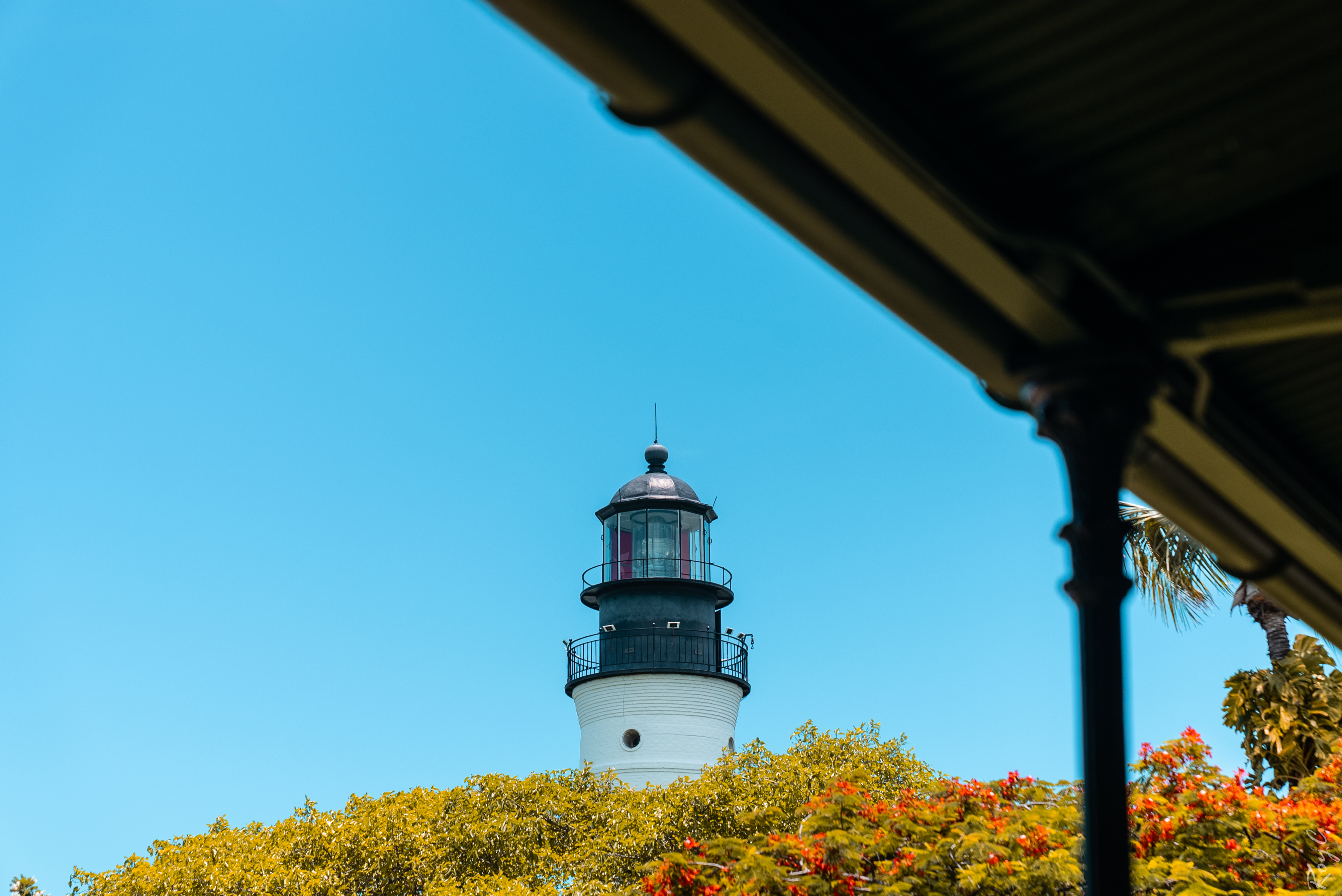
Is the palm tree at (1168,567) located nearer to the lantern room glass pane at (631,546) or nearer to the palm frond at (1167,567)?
the palm frond at (1167,567)

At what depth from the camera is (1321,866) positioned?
30.4 ft

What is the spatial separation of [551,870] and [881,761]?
20.7ft

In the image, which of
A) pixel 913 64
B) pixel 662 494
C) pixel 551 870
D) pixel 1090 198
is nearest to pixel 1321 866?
pixel 1090 198

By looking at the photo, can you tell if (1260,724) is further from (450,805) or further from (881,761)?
(450,805)

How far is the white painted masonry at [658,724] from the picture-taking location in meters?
26.6

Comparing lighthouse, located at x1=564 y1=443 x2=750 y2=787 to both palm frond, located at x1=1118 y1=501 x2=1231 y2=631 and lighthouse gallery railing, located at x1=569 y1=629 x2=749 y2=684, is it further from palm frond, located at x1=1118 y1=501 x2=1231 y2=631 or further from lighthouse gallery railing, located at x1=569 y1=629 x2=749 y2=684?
palm frond, located at x1=1118 y1=501 x2=1231 y2=631

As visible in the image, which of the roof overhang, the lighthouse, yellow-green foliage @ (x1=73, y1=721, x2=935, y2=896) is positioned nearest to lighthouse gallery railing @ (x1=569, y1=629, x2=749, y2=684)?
the lighthouse

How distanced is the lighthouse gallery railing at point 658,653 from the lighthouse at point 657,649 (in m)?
0.02

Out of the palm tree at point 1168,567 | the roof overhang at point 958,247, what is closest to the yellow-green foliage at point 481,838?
the palm tree at point 1168,567

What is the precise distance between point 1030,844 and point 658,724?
18.0 meters

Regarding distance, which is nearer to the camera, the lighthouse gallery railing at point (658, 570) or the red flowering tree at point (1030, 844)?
the red flowering tree at point (1030, 844)

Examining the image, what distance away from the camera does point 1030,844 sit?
9.16 meters

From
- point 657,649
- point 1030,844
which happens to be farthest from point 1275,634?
point 657,649

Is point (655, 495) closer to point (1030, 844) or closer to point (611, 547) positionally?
point (611, 547)
